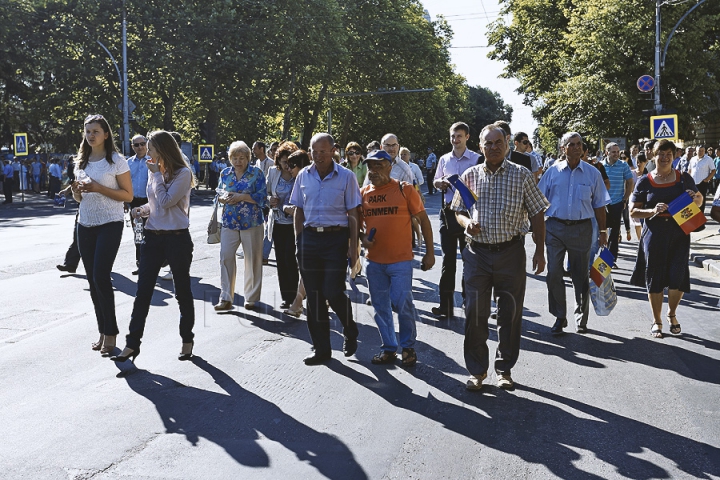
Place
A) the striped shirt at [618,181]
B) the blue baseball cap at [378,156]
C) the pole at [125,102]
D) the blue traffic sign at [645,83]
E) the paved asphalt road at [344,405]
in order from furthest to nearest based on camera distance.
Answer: the pole at [125,102] → the blue traffic sign at [645,83] → the striped shirt at [618,181] → the blue baseball cap at [378,156] → the paved asphalt road at [344,405]

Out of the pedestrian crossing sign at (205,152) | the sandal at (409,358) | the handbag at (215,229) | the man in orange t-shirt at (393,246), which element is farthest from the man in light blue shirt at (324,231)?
the pedestrian crossing sign at (205,152)

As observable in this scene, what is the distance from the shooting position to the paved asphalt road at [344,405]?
4.63 meters

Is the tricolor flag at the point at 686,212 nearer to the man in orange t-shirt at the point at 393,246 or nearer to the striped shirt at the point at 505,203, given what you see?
the striped shirt at the point at 505,203

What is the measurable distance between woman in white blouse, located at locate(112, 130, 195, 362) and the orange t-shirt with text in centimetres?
147

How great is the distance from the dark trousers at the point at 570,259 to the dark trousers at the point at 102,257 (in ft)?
12.7

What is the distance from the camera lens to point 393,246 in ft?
22.4

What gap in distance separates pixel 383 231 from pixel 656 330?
2.94 metres

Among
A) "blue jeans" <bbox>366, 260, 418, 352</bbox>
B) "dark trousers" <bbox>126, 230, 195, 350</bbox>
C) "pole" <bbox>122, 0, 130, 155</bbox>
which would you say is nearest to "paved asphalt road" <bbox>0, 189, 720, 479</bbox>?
"blue jeans" <bbox>366, 260, 418, 352</bbox>

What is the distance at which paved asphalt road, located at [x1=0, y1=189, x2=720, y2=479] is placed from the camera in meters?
4.63

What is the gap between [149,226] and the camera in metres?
7.06

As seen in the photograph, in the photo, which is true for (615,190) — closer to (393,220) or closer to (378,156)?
A: (393,220)

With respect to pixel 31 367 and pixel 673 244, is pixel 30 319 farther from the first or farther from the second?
pixel 673 244

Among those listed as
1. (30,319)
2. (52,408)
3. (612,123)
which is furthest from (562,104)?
(52,408)

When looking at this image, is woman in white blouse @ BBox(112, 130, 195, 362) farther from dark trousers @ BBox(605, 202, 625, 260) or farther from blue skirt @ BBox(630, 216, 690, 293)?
dark trousers @ BBox(605, 202, 625, 260)
